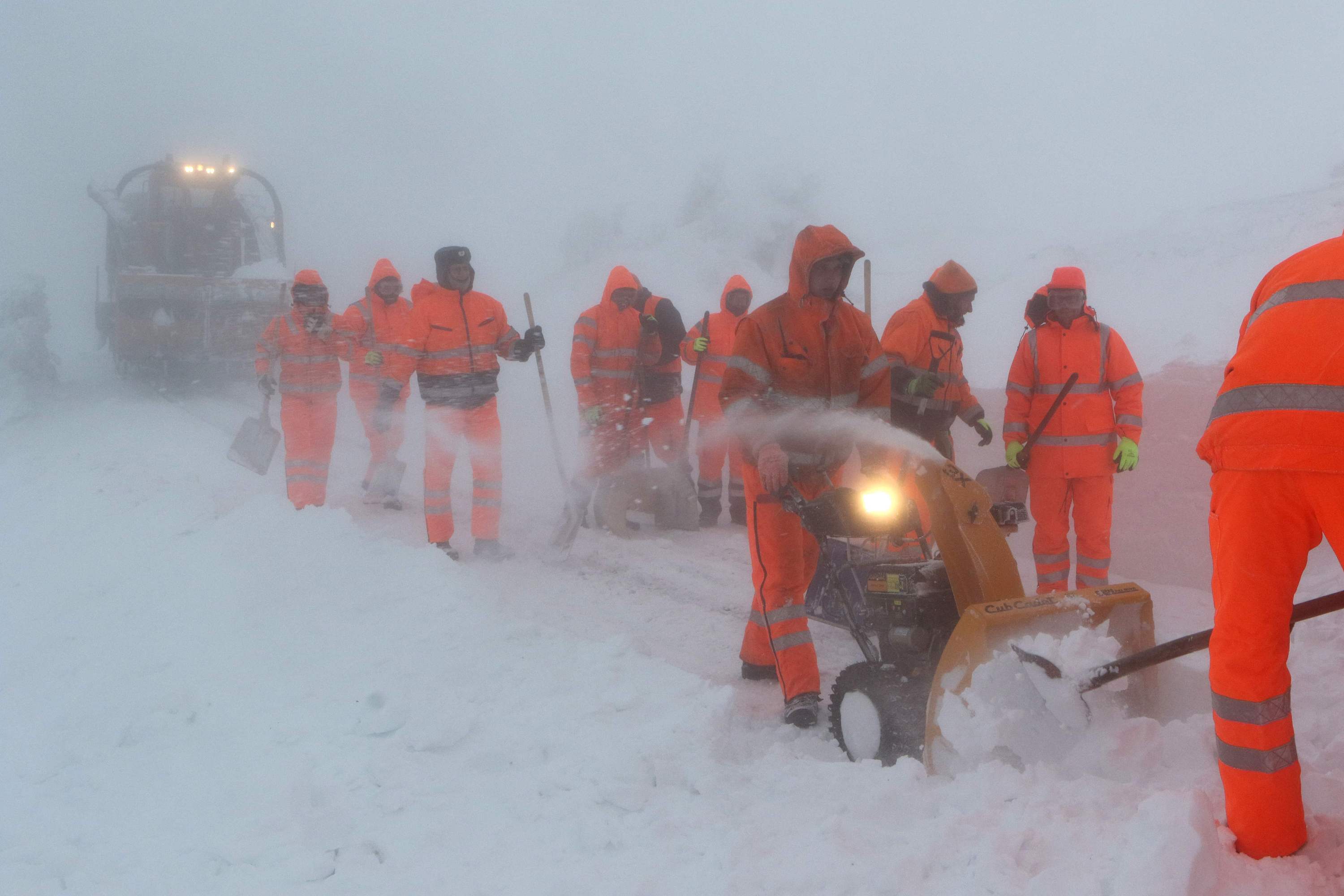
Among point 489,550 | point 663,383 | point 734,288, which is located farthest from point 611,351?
point 489,550

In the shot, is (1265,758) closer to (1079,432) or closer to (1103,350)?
(1079,432)

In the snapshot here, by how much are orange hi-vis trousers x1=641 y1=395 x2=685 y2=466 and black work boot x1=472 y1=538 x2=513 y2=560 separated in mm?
1775

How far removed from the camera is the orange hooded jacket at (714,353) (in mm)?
7039

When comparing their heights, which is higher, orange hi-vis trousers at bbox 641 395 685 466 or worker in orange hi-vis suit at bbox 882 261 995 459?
worker in orange hi-vis suit at bbox 882 261 995 459

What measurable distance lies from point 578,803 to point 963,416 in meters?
3.14

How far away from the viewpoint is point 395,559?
15.9ft

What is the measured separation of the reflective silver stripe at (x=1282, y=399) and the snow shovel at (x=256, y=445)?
741 centimetres

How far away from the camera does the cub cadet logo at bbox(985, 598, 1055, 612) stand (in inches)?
95.6

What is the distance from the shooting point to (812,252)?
10.6 feet

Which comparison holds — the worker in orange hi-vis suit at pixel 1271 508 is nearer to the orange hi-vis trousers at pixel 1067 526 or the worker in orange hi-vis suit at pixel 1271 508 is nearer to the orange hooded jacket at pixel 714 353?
the orange hi-vis trousers at pixel 1067 526

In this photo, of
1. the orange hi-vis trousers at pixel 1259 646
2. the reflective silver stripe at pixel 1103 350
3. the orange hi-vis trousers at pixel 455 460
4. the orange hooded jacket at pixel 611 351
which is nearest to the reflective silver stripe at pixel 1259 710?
the orange hi-vis trousers at pixel 1259 646

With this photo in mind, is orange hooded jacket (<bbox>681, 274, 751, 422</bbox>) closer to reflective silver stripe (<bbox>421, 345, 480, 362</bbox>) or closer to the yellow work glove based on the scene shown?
reflective silver stripe (<bbox>421, 345, 480, 362</bbox>)

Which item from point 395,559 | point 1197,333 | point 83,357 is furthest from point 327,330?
point 83,357

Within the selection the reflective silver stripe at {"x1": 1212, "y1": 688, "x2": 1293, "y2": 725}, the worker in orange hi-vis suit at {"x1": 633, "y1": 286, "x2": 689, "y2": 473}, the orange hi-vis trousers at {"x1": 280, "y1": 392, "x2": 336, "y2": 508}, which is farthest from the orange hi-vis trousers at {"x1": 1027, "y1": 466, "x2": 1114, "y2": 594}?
the orange hi-vis trousers at {"x1": 280, "y1": 392, "x2": 336, "y2": 508}
